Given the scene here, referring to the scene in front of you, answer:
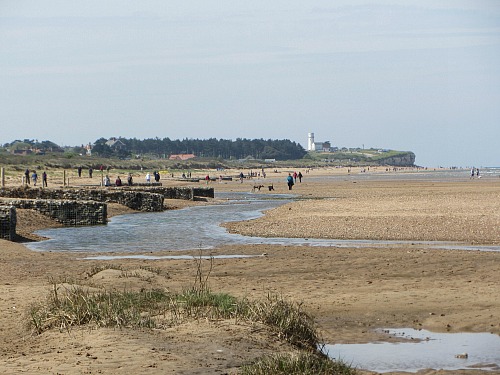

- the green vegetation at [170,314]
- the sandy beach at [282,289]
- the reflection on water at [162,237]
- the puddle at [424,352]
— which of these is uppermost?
the green vegetation at [170,314]

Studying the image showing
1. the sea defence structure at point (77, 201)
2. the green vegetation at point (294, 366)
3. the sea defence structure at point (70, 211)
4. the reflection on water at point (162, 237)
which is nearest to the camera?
the green vegetation at point (294, 366)

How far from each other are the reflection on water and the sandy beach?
876 mm

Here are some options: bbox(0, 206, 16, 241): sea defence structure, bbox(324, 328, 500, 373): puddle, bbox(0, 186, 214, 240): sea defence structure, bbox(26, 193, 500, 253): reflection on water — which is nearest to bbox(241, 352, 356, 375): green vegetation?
bbox(324, 328, 500, 373): puddle

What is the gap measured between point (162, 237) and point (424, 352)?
52.2ft

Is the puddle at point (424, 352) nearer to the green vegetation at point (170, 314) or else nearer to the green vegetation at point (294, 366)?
the green vegetation at point (170, 314)

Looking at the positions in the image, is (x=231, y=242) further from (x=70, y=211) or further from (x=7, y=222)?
(x=70, y=211)

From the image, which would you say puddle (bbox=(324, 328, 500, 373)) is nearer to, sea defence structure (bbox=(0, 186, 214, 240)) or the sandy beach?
the sandy beach

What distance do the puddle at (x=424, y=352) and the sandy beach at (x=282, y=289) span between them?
0.26m

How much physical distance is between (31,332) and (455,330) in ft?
18.4

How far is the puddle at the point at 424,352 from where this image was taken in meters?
9.55

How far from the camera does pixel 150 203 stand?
39.4 m

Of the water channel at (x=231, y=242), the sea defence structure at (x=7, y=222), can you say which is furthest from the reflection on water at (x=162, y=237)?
the sea defence structure at (x=7, y=222)

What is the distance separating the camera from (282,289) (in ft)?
46.0

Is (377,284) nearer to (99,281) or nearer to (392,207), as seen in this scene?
(99,281)
